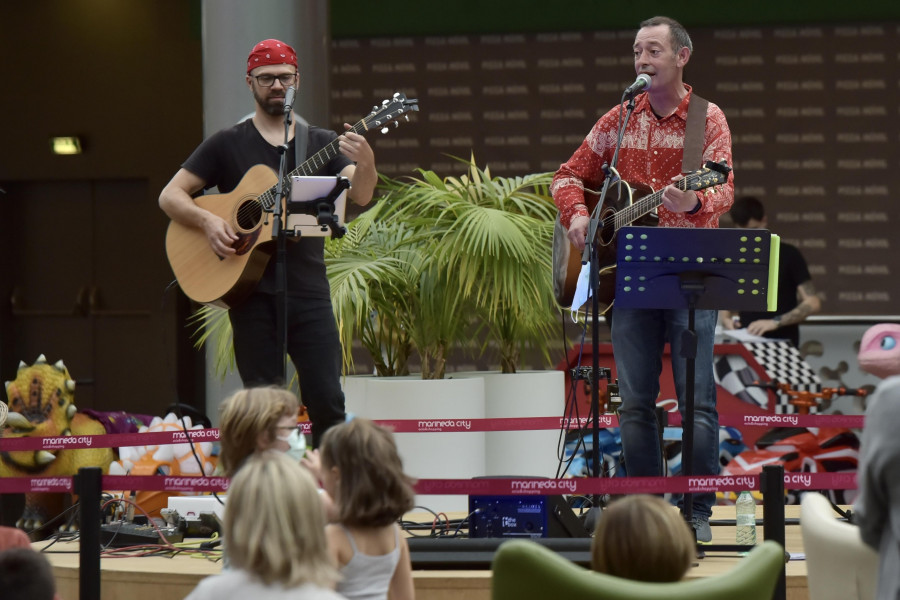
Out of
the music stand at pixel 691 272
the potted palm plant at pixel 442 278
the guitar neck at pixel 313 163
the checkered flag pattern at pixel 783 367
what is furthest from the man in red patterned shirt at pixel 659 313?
the checkered flag pattern at pixel 783 367

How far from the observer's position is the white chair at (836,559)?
2.71 metres

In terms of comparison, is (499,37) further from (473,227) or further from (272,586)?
(272,586)

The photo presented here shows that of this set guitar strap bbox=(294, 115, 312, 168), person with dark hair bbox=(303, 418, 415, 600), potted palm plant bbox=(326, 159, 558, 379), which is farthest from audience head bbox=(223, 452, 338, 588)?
potted palm plant bbox=(326, 159, 558, 379)

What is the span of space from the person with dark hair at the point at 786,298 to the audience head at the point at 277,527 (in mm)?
5653

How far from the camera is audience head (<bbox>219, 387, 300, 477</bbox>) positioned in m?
3.31

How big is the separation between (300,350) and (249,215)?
0.51 m

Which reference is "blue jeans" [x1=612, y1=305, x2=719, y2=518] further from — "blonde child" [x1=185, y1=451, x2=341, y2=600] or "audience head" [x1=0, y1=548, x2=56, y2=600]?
"audience head" [x1=0, y1=548, x2=56, y2=600]

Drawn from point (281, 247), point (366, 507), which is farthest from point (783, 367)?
point (366, 507)

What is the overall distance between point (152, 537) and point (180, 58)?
675cm

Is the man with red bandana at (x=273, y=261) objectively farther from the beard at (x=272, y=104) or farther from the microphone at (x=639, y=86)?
the microphone at (x=639, y=86)

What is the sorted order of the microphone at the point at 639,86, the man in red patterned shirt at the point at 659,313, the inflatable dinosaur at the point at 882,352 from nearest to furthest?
the inflatable dinosaur at the point at 882,352
the microphone at the point at 639,86
the man in red patterned shirt at the point at 659,313

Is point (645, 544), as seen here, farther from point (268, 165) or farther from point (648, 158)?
point (268, 165)

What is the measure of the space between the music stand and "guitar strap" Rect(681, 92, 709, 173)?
0.38 metres

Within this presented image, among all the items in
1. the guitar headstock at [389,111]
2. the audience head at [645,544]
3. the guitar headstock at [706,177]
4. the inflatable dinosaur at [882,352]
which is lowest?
the audience head at [645,544]
